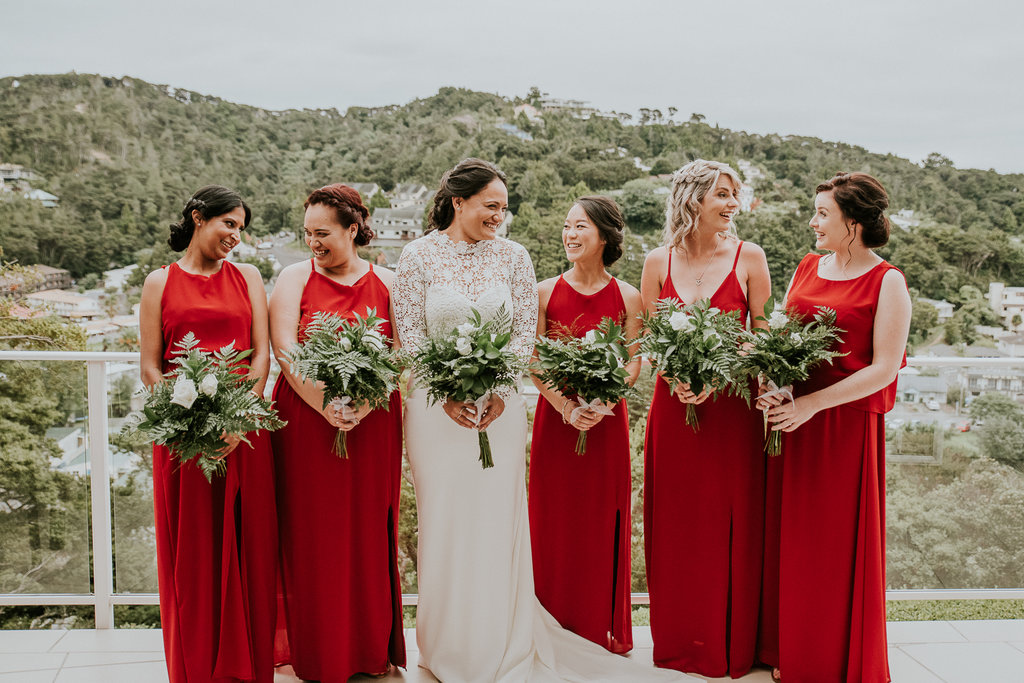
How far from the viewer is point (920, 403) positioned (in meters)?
4.01

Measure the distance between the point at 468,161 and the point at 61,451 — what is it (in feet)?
8.38

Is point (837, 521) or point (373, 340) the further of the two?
point (837, 521)

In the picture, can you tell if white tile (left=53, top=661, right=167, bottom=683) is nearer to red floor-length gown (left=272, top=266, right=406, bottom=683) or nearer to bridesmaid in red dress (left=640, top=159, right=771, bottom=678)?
red floor-length gown (left=272, top=266, right=406, bottom=683)

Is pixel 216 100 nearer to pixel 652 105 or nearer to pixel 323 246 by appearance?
pixel 652 105

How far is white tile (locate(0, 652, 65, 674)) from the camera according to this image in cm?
331

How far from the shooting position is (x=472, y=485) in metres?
3.08

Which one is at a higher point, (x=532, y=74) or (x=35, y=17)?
(x=35, y=17)

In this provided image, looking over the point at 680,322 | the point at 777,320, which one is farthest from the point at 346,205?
the point at 777,320

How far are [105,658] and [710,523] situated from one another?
2795 millimetres

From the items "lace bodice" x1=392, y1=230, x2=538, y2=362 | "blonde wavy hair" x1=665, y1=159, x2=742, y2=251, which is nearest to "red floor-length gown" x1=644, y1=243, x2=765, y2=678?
"blonde wavy hair" x1=665, y1=159, x2=742, y2=251

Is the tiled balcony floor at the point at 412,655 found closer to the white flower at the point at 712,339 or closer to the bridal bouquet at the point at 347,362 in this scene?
the bridal bouquet at the point at 347,362

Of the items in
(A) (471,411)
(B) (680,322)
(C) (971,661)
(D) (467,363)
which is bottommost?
(C) (971,661)

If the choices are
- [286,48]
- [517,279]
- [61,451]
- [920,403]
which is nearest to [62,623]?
[61,451]

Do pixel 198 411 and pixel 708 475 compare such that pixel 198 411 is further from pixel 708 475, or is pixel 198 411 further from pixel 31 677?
pixel 708 475
